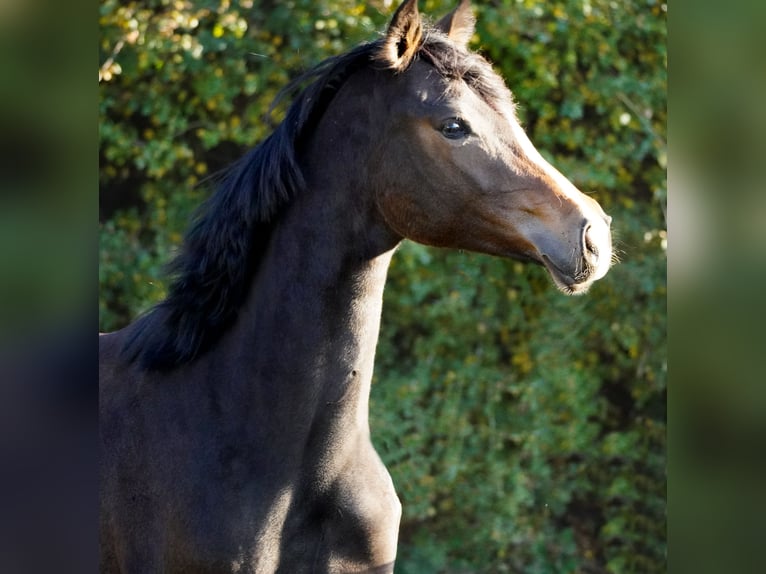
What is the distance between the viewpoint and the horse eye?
224cm

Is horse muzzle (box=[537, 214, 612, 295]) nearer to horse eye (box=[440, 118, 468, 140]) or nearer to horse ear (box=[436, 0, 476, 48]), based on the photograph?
horse eye (box=[440, 118, 468, 140])

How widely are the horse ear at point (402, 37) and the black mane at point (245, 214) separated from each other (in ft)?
0.13

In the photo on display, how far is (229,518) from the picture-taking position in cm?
220

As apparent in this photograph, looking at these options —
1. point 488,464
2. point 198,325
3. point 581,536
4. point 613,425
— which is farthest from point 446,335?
point 198,325

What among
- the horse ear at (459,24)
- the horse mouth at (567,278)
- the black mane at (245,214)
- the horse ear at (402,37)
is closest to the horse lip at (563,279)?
the horse mouth at (567,278)

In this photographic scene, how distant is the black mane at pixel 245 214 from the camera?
2.33 metres

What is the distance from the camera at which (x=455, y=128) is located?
A: 7.37 ft

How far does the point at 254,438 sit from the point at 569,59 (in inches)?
144

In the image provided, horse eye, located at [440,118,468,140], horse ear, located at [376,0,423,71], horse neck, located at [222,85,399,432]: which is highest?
horse ear, located at [376,0,423,71]

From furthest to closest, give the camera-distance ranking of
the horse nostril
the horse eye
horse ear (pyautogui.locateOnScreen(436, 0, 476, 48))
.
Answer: horse ear (pyautogui.locateOnScreen(436, 0, 476, 48))
the horse eye
the horse nostril

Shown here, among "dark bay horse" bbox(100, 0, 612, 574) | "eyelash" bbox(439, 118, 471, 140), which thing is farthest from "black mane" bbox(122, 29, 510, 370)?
"eyelash" bbox(439, 118, 471, 140)

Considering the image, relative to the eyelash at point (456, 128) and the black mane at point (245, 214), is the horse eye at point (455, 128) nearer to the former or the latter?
the eyelash at point (456, 128)

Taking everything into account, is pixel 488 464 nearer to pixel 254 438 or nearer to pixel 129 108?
pixel 129 108

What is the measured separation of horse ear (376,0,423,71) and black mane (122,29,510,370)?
0.04m
